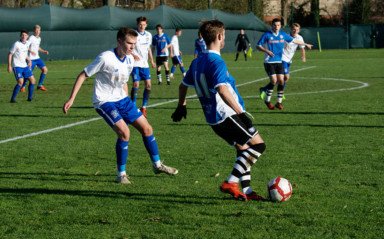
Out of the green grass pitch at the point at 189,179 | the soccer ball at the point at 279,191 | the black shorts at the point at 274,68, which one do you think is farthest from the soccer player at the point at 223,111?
the black shorts at the point at 274,68

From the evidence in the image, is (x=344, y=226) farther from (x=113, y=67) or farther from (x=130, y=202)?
(x=113, y=67)

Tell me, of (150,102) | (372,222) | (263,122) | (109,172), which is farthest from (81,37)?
(372,222)

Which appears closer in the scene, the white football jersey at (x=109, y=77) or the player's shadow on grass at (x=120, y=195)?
the player's shadow on grass at (x=120, y=195)

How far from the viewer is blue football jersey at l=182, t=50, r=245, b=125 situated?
565cm

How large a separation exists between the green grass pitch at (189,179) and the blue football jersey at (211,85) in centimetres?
92

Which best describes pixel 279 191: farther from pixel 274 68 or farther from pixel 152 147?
pixel 274 68

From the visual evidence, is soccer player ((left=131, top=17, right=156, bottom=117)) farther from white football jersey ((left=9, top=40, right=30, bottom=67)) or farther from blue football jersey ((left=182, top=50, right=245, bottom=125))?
A: blue football jersey ((left=182, top=50, right=245, bottom=125))

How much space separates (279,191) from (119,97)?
236 centimetres

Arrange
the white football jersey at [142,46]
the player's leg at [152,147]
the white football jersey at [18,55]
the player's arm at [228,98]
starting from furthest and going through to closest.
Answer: the white football jersey at [18,55] → the white football jersey at [142,46] → the player's leg at [152,147] → the player's arm at [228,98]

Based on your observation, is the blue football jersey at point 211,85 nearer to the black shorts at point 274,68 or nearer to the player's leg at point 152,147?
the player's leg at point 152,147

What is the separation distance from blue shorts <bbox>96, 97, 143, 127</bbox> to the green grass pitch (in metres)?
0.75

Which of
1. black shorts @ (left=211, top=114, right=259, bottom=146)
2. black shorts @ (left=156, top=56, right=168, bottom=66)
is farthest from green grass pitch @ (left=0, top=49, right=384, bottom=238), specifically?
black shorts @ (left=156, top=56, right=168, bottom=66)

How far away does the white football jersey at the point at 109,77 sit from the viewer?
22.5ft

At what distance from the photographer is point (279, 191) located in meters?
5.78
